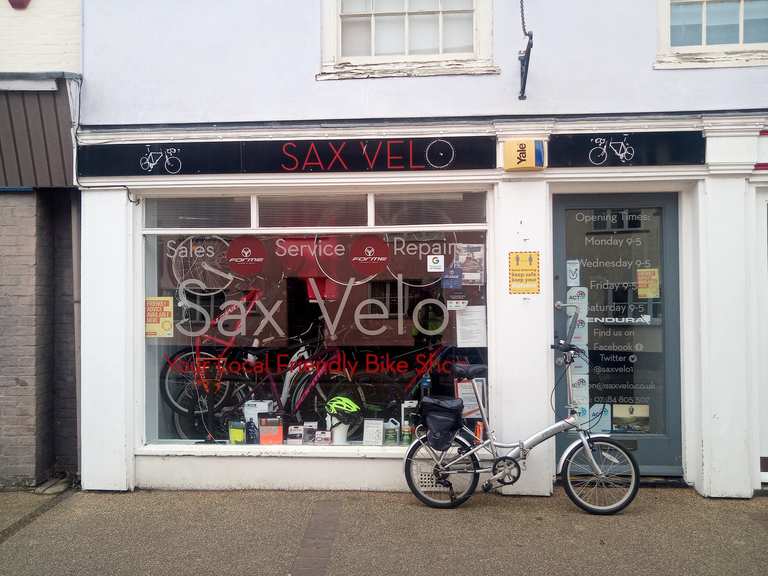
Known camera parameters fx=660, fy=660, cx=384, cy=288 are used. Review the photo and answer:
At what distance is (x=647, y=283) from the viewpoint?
6.02 metres

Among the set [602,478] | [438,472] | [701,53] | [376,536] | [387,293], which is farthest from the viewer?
Result: [387,293]

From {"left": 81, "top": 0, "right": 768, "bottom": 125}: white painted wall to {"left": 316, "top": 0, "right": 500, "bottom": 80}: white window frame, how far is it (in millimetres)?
70

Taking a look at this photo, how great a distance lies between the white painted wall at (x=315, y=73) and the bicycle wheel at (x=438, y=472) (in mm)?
2889

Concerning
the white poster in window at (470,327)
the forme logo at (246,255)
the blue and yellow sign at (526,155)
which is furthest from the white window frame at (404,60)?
the white poster in window at (470,327)

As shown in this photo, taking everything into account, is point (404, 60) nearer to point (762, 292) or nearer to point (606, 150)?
point (606, 150)

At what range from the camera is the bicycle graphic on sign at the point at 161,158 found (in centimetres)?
591

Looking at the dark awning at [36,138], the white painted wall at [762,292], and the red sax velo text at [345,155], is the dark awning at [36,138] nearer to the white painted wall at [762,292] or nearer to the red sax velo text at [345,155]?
the red sax velo text at [345,155]

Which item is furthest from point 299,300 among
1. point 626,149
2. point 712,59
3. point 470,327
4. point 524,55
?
point 712,59

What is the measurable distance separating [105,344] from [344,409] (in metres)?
2.25

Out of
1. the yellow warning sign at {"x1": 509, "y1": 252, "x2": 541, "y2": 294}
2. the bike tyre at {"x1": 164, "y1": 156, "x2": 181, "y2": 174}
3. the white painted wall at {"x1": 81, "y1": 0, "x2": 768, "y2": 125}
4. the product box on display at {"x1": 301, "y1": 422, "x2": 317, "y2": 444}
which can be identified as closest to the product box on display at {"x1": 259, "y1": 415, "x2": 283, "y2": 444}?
the product box on display at {"x1": 301, "y1": 422, "x2": 317, "y2": 444}

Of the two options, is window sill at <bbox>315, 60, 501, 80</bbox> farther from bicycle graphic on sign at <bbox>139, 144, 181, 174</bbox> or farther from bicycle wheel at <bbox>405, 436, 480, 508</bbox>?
bicycle wheel at <bbox>405, 436, 480, 508</bbox>

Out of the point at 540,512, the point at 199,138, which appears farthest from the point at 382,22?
the point at 540,512

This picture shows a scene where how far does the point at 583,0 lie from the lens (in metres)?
5.75

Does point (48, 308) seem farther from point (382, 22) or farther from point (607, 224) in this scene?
point (607, 224)
